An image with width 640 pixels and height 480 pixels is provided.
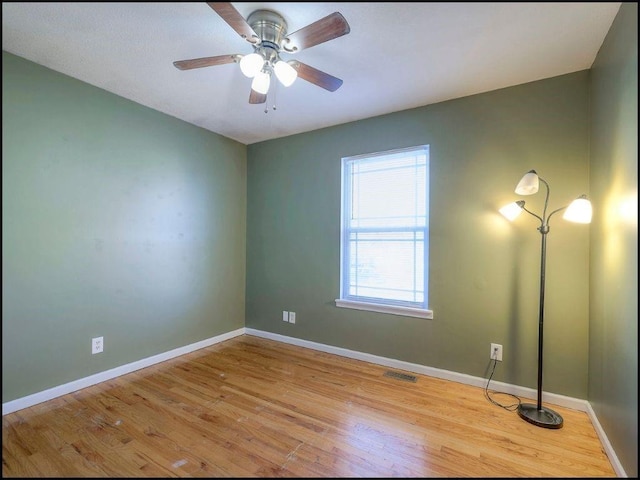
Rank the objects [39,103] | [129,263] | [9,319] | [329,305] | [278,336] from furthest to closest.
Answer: [278,336]
[329,305]
[129,263]
[39,103]
[9,319]

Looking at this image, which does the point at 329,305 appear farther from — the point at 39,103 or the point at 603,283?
the point at 39,103

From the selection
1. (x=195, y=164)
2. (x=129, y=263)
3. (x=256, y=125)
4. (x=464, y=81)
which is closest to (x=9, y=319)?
(x=129, y=263)

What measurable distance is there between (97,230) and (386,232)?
8.07ft

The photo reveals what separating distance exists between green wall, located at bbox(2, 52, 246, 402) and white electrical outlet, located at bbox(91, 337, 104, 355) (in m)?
0.04

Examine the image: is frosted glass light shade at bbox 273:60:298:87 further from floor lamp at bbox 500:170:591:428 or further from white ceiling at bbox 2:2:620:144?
floor lamp at bbox 500:170:591:428

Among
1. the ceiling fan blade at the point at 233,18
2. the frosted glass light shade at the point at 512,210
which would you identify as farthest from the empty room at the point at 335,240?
the frosted glass light shade at the point at 512,210

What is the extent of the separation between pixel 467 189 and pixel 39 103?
3243 mm

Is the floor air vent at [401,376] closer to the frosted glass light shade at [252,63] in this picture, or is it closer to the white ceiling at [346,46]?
the white ceiling at [346,46]

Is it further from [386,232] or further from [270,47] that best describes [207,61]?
[386,232]

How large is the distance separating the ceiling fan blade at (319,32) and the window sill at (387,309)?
2.16 m

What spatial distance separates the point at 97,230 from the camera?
2.47 m

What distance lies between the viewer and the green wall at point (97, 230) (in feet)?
6.79

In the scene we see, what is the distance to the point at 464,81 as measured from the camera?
230 centimetres

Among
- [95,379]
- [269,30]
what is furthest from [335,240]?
[95,379]
